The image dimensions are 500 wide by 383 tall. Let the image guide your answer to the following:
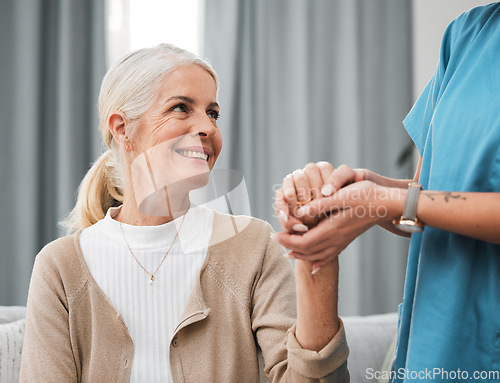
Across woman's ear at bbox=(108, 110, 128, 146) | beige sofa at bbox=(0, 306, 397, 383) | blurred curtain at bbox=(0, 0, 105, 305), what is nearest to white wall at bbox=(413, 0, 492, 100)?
beige sofa at bbox=(0, 306, 397, 383)

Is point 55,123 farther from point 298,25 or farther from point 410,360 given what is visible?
point 410,360

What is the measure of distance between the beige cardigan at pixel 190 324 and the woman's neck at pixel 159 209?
12 cm

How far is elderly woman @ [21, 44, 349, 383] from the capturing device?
3.45 ft

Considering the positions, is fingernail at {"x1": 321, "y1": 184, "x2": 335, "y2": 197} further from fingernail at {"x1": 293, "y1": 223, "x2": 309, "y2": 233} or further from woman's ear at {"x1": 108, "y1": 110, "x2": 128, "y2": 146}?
woman's ear at {"x1": 108, "y1": 110, "x2": 128, "y2": 146}

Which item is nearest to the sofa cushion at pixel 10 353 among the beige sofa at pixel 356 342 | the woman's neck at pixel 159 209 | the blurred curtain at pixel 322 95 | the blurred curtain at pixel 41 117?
the beige sofa at pixel 356 342

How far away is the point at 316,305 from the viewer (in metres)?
0.84

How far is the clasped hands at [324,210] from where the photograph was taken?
667mm

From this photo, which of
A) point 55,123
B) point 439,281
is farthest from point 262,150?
point 439,281

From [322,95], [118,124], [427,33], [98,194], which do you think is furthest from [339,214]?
[427,33]

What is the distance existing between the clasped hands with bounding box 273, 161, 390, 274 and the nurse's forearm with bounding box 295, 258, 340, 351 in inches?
1.8

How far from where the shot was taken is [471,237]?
0.64 metres

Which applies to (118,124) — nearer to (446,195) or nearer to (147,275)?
(147,275)

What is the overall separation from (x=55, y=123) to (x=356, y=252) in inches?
53.8

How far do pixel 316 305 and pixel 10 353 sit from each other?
91 centimetres
